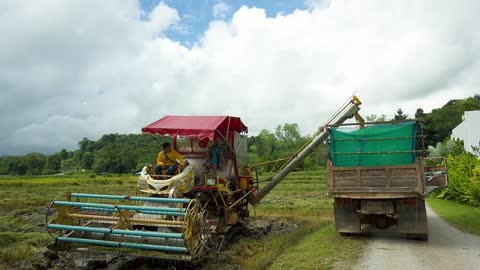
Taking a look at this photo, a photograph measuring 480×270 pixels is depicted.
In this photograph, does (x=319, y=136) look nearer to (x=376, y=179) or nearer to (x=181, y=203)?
(x=376, y=179)

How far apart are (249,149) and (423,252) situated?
60695 mm

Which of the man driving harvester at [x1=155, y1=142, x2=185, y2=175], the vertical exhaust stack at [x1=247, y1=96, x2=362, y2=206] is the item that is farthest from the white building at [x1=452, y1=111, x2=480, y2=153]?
the man driving harvester at [x1=155, y1=142, x2=185, y2=175]

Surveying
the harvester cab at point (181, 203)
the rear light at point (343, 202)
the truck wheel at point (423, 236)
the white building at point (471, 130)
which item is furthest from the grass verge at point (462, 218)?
the white building at point (471, 130)

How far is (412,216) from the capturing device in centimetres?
834

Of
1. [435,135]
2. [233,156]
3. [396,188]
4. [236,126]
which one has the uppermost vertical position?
[435,135]

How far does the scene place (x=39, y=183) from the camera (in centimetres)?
3675

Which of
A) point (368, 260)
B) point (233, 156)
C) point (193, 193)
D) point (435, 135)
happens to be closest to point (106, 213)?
point (193, 193)

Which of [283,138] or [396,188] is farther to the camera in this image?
[283,138]

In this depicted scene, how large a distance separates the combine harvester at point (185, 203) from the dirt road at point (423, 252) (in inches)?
119

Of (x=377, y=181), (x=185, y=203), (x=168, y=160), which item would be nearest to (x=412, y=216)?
(x=377, y=181)

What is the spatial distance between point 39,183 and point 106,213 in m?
33.5

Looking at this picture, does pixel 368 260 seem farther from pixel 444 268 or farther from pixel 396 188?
pixel 396 188

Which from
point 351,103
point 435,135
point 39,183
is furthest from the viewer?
point 435,135

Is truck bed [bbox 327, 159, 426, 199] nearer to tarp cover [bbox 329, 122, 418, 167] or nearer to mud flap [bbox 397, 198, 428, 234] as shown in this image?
tarp cover [bbox 329, 122, 418, 167]
